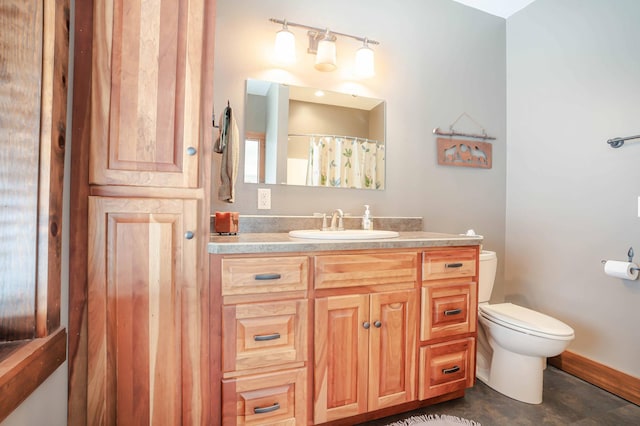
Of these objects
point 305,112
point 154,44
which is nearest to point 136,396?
point 154,44

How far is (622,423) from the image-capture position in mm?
1531

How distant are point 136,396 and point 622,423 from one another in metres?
2.23

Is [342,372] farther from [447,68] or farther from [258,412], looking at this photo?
[447,68]

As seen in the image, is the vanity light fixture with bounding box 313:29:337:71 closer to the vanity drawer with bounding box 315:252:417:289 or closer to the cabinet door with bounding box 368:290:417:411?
the vanity drawer with bounding box 315:252:417:289

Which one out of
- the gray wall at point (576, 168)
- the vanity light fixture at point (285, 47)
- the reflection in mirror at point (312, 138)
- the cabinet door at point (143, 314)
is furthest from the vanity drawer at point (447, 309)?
the vanity light fixture at point (285, 47)

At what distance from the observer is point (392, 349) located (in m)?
1.47

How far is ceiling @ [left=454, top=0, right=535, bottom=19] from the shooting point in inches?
92.0

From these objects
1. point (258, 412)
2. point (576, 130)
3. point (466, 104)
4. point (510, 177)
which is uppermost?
point (466, 104)

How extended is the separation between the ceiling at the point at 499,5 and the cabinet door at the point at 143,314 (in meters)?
2.58

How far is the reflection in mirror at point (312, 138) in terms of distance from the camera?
6.03 feet

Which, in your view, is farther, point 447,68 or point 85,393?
point 447,68

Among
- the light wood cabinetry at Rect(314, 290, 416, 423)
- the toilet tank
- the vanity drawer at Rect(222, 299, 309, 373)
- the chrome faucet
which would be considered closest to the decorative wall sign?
the toilet tank

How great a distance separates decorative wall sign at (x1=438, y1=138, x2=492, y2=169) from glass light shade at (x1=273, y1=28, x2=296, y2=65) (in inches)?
48.4

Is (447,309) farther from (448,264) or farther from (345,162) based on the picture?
(345,162)
